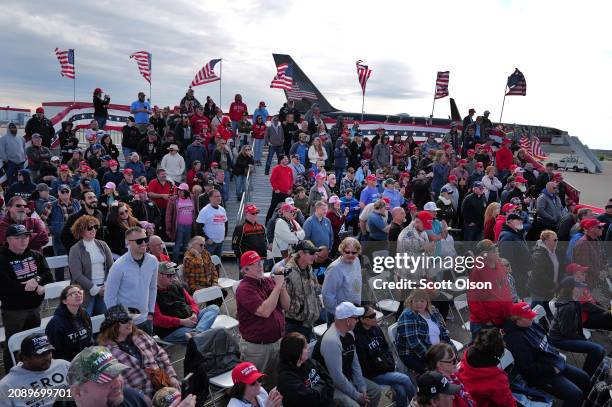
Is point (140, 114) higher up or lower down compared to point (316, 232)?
higher up

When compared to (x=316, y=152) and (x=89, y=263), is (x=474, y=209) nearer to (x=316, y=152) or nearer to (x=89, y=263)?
(x=316, y=152)

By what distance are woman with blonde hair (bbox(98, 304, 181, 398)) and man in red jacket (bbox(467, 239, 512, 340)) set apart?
3.73 meters

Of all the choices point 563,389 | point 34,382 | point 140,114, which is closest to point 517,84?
point 140,114

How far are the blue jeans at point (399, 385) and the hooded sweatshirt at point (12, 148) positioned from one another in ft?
36.7

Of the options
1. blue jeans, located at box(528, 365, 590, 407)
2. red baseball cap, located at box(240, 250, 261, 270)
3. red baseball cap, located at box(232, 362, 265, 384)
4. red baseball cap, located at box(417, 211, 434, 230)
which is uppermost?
red baseball cap, located at box(417, 211, 434, 230)

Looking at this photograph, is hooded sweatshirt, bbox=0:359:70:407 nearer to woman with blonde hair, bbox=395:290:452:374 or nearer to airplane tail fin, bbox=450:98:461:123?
woman with blonde hair, bbox=395:290:452:374

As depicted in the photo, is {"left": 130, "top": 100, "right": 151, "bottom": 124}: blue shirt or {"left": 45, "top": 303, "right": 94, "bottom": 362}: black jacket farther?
{"left": 130, "top": 100, "right": 151, "bottom": 124}: blue shirt

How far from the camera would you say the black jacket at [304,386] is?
420cm

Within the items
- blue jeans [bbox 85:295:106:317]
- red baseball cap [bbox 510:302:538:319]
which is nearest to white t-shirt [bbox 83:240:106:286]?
blue jeans [bbox 85:295:106:317]

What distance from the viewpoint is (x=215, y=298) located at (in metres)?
6.99

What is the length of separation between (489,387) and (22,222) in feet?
20.4

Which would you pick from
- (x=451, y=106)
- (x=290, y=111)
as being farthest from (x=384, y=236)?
(x=451, y=106)

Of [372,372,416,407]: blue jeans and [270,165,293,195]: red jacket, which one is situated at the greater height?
[270,165,293,195]: red jacket

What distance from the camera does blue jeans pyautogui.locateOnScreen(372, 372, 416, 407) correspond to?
16.8ft
